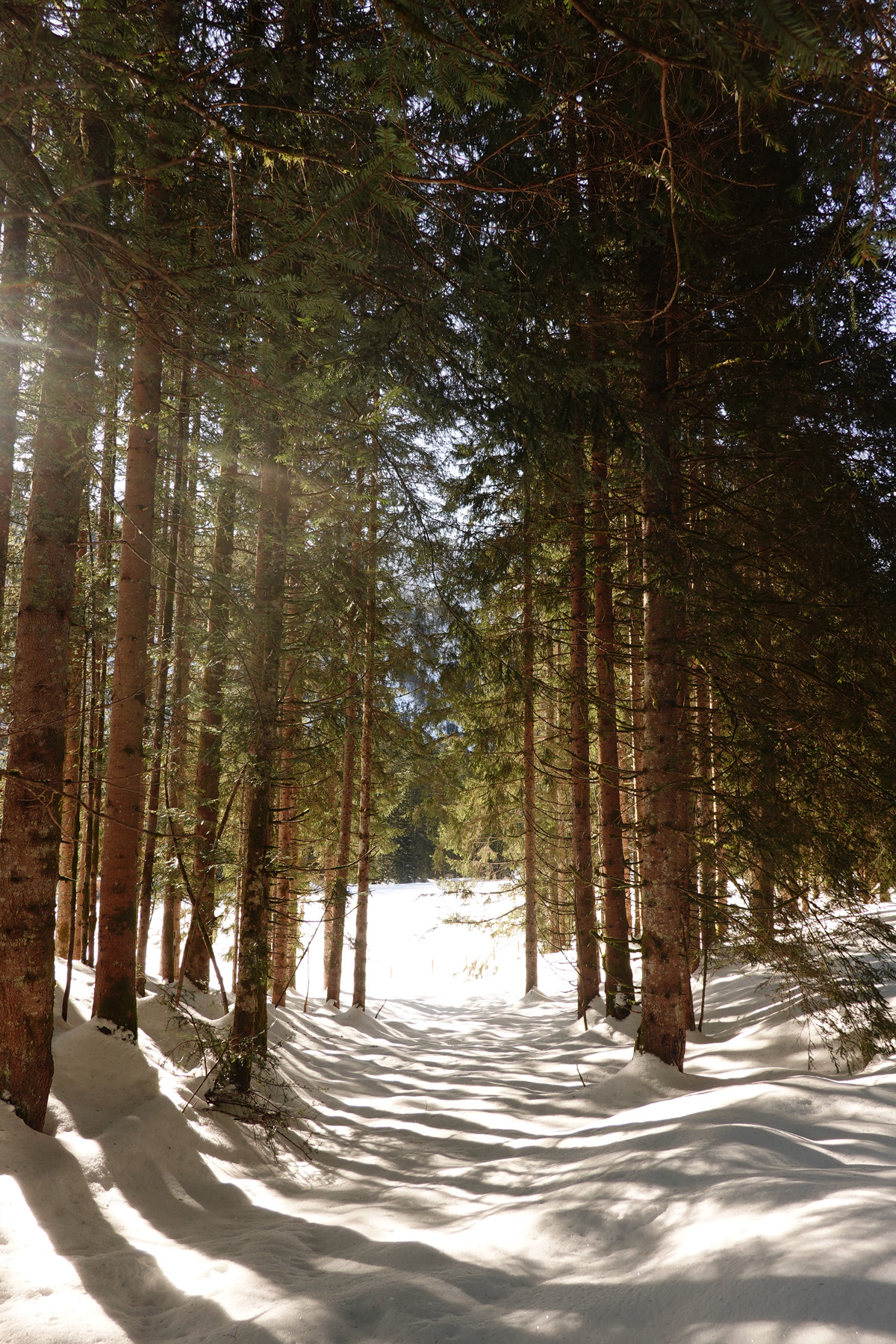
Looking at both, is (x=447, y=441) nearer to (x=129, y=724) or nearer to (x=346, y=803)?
(x=129, y=724)

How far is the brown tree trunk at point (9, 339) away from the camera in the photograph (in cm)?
490

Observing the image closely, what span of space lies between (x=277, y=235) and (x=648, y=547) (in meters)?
4.13

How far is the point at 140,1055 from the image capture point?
5.76 metres

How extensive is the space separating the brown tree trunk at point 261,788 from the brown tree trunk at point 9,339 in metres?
2.19

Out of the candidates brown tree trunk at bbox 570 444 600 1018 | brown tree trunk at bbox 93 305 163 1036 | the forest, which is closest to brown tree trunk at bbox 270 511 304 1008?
the forest

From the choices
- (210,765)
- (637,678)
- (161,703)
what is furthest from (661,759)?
(161,703)

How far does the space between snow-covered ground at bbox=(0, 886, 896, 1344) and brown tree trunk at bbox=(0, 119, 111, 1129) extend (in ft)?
1.53

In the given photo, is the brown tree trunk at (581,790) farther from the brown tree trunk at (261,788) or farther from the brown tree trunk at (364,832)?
the brown tree trunk at (261,788)

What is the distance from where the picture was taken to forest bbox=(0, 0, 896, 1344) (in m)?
3.48

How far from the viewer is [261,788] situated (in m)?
6.64

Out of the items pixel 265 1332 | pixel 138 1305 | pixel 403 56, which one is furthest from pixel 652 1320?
pixel 403 56

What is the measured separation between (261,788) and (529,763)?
8.08m

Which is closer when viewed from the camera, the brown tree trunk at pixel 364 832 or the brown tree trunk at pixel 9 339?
the brown tree trunk at pixel 9 339

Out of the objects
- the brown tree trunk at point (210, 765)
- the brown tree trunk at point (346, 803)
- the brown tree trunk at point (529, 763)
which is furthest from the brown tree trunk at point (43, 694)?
the brown tree trunk at point (529, 763)
